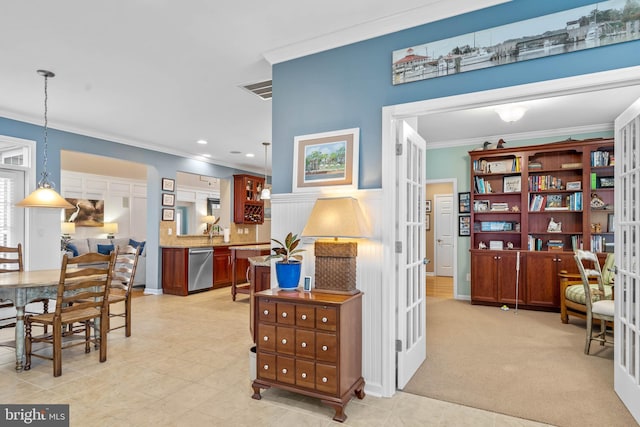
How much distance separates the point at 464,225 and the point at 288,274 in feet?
14.1

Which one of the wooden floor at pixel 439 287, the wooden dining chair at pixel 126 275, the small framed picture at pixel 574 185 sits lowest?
the wooden floor at pixel 439 287

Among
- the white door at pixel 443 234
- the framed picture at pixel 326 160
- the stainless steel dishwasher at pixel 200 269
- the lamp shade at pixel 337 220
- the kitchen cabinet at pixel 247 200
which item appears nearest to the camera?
the lamp shade at pixel 337 220

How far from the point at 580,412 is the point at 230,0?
11.5ft

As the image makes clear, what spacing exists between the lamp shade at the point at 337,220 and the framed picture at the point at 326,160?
9.7 inches

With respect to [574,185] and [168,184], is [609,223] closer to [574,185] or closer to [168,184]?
[574,185]

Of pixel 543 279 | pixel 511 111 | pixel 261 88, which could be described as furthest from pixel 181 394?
pixel 543 279

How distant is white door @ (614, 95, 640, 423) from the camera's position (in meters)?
2.32

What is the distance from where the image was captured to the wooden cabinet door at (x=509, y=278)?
5402mm

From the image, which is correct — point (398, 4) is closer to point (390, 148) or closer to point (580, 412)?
point (390, 148)

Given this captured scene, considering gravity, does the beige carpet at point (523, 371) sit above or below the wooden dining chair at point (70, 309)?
below

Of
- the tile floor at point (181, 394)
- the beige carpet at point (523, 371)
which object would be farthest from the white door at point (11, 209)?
the beige carpet at point (523, 371)

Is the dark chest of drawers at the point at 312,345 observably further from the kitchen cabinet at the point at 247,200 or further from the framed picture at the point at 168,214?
the kitchen cabinet at the point at 247,200

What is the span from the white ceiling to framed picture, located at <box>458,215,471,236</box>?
1.42 meters

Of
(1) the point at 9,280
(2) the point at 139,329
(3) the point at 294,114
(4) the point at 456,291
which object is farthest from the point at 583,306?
(1) the point at 9,280
